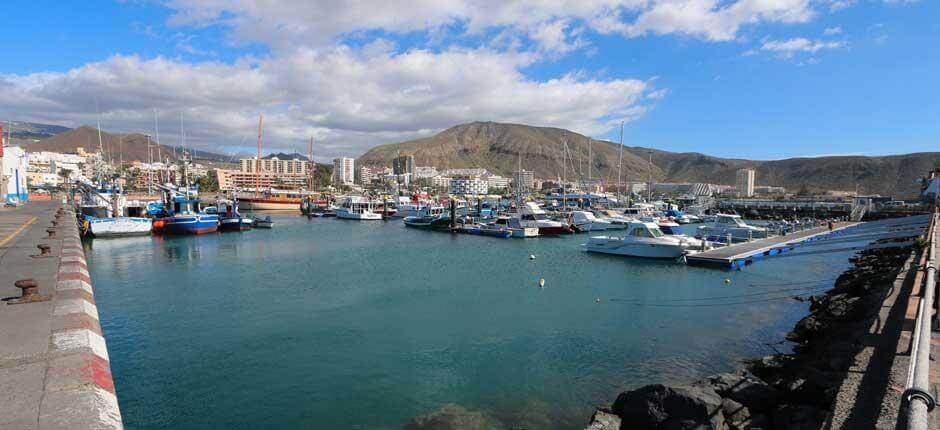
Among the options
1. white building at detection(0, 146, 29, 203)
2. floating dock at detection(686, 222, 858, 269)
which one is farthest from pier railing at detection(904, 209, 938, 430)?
white building at detection(0, 146, 29, 203)

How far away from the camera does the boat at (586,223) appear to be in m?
58.3

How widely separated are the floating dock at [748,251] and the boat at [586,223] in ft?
63.4

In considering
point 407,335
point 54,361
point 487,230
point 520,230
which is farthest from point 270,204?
point 54,361

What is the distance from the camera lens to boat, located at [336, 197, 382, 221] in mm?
78188

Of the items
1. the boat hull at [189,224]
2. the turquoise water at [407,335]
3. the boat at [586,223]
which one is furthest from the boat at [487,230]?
the boat hull at [189,224]

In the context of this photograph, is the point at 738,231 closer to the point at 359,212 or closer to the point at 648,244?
the point at 648,244

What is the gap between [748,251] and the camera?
112 ft

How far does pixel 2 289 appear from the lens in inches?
381

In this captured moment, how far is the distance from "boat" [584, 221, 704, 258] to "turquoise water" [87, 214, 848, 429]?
1635 mm

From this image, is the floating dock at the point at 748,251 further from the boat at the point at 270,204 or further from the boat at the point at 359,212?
the boat at the point at 270,204

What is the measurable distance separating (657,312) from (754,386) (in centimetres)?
999

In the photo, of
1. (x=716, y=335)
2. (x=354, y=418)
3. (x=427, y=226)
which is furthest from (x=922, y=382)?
(x=427, y=226)

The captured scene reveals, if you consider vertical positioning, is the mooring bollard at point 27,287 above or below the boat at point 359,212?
above

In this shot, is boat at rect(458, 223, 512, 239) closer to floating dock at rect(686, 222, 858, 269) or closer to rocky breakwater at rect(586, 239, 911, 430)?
floating dock at rect(686, 222, 858, 269)
